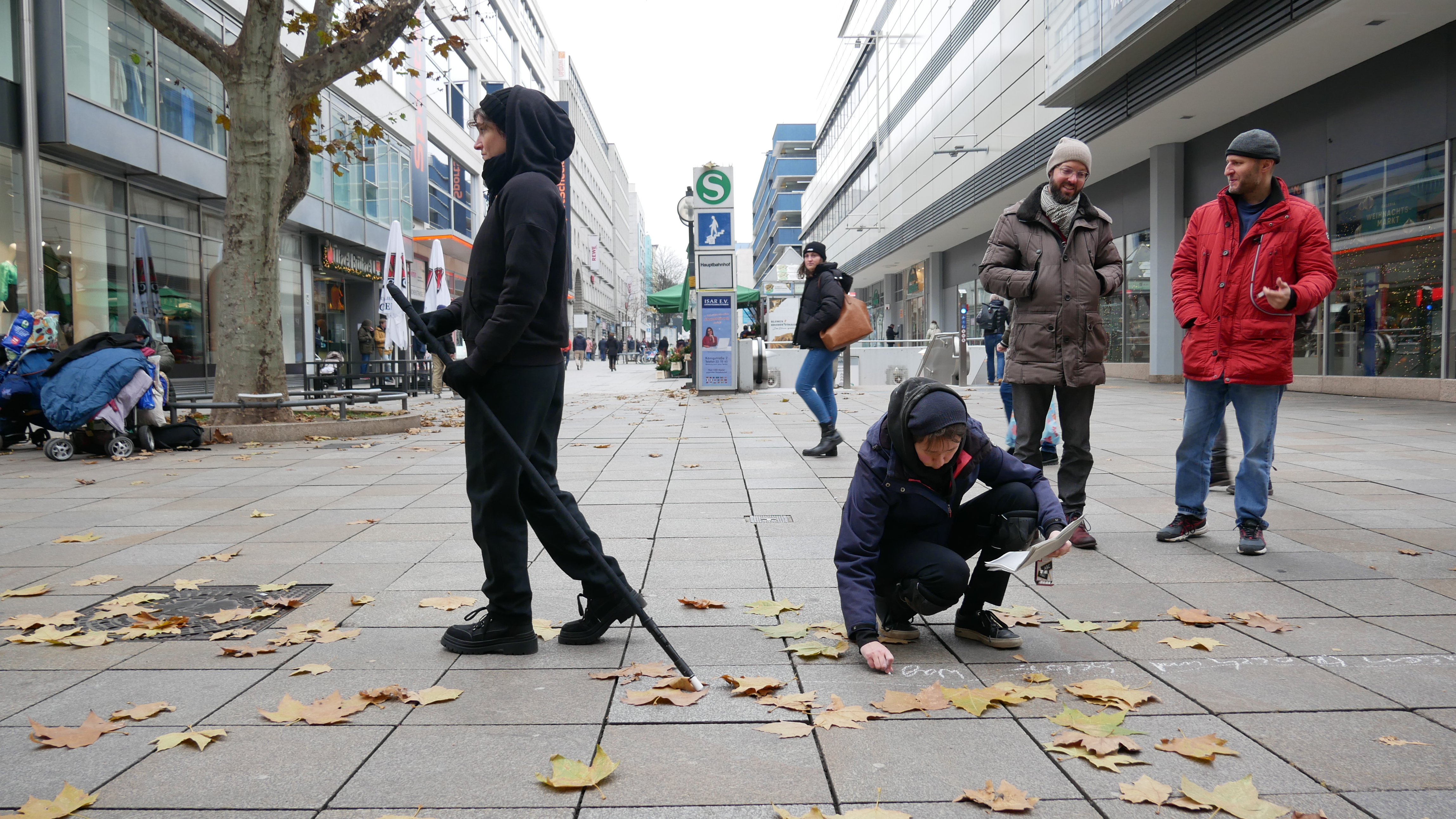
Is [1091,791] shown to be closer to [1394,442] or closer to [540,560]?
[540,560]

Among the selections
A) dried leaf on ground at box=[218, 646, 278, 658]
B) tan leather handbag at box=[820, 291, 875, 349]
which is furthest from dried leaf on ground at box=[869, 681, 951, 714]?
tan leather handbag at box=[820, 291, 875, 349]

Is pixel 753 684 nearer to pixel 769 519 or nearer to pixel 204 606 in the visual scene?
pixel 204 606

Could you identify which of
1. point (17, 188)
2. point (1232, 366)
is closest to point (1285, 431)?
point (1232, 366)

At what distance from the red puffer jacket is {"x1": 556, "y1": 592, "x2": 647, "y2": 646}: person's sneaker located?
2.89 m

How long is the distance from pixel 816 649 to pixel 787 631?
276 millimetres

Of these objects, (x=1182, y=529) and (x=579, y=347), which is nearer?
(x=1182, y=529)

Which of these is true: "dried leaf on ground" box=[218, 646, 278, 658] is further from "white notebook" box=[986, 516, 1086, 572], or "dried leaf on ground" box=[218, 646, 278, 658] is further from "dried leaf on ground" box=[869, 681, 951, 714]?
"white notebook" box=[986, 516, 1086, 572]

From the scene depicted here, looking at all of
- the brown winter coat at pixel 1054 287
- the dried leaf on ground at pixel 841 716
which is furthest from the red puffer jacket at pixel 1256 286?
the dried leaf on ground at pixel 841 716

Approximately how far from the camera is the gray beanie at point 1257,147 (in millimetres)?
4590

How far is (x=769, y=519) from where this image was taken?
580 cm

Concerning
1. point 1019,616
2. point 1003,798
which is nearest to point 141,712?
point 1003,798

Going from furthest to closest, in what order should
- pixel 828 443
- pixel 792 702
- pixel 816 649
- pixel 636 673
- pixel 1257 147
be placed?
pixel 828 443 → pixel 1257 147 → pixel 816 649 → pixel 636 673 → pixel 792 702

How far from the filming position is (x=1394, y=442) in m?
8.65

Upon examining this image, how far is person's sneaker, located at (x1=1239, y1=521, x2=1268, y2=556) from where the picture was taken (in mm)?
4676
